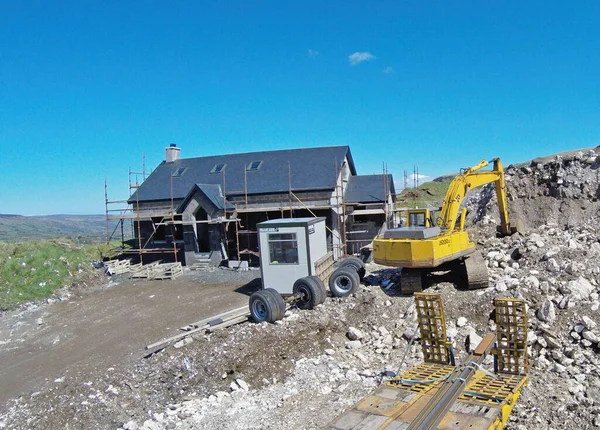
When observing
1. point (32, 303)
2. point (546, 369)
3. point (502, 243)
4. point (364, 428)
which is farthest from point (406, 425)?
point (32, 303)

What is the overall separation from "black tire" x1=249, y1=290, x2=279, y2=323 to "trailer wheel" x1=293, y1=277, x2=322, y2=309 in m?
1.28

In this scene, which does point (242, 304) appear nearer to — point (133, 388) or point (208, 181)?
point (133, 388)

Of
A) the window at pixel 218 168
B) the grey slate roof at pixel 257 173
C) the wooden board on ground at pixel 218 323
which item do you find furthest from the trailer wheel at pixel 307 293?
the window at pixel 218 168

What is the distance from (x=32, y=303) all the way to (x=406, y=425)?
19227 mm

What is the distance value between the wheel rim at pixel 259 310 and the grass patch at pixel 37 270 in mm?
12224

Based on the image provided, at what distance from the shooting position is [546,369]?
9.39m

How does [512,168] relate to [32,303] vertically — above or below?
above

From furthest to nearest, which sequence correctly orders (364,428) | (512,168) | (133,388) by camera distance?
(512,168) → (133,388) → (364,428)

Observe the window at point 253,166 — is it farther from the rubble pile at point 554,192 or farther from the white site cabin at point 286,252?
the rubble pile at point 554,192

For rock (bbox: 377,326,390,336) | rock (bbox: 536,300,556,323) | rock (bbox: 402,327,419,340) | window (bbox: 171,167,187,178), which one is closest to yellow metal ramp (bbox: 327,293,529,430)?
rock (bbox: 402,327,419,340)

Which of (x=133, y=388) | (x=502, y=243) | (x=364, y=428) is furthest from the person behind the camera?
(x=502, y=243)

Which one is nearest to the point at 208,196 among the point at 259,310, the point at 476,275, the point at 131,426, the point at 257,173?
the point at 257,173

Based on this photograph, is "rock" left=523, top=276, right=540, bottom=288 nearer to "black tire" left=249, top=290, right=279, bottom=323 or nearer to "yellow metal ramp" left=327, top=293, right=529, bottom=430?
"yellow metal ramp" left=327, top=293, right=529, bottom=430

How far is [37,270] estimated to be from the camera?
2214 cm
